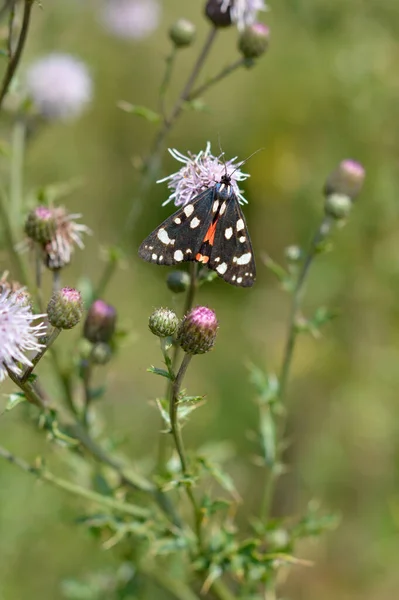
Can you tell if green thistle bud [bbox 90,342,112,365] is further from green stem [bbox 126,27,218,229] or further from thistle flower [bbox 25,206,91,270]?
green stem [bbox 126,27,218,229]

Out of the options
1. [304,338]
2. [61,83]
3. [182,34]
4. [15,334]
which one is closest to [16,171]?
[182,34]

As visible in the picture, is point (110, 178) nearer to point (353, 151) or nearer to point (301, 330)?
point (353, 151)

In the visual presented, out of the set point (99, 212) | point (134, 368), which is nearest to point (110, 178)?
point (99, 212)

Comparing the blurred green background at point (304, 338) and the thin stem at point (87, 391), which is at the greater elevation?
the thin stem at point (87, 391)

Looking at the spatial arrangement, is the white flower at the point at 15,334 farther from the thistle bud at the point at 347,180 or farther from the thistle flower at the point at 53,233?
the thistle bud at the point at 347,180

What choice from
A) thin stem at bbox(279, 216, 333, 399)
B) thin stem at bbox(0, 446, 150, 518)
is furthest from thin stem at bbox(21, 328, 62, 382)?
thin stem at bbox(279, 216, 333, 399)

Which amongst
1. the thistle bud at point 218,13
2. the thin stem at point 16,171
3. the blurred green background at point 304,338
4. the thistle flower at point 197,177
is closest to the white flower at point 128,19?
the blurred green background at point 304,338
